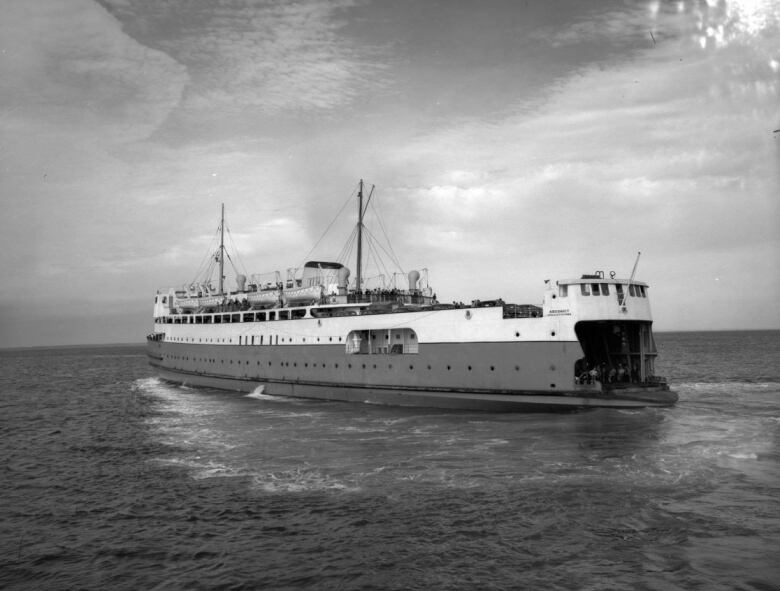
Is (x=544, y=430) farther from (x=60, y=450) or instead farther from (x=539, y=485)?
(x=60, y=450)

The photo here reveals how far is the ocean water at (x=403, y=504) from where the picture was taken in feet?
39.2

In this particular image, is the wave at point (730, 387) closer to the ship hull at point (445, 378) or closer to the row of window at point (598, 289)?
the ship hull at point (445, 378)

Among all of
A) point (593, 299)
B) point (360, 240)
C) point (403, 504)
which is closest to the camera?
point (403, 504)

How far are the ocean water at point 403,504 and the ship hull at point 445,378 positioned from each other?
124 cm

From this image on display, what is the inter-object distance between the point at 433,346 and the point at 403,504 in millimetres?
18465

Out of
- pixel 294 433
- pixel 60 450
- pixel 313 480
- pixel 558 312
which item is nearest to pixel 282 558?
pixel 313 480

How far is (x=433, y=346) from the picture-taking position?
112 feet

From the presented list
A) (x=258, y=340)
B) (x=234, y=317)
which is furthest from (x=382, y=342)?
(x=234, y=317)

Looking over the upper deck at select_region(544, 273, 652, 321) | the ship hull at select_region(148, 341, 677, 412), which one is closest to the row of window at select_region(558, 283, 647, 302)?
the upper deck at select_region(544, 273, 652, 321)

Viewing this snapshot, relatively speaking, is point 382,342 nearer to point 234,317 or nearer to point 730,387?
point 234,317

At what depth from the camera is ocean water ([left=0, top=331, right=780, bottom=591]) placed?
12.0 metres

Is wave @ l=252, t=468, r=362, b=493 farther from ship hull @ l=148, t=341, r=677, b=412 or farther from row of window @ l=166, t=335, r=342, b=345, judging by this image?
row of window @ l=166, t=335, r=342, b=345

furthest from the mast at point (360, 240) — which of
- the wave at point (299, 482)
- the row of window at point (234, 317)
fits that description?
the wave at point (299, 482)

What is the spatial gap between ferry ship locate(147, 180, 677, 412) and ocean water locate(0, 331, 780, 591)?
2094 mm
